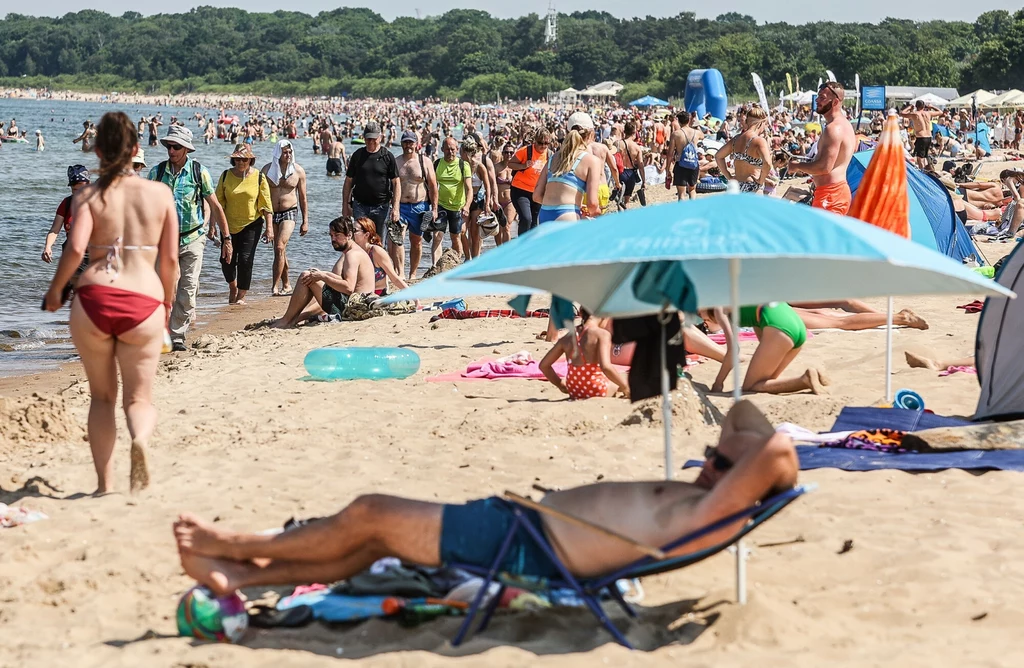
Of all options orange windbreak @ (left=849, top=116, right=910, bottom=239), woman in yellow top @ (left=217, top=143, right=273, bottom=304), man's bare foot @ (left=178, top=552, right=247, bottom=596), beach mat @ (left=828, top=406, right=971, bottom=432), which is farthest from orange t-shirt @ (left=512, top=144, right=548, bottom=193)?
man's bare foot @ (left=178, top=552, right=247, bottom=596)

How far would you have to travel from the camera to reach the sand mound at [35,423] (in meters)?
6.03

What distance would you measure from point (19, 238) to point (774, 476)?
16.8m

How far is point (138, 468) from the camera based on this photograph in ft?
15.5

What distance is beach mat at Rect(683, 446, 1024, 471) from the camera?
5.18 metres

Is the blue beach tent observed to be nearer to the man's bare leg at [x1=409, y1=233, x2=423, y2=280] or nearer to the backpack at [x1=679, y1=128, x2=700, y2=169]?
the man's bare leg at [x1=409, y1=233, x2=423, y2=280]

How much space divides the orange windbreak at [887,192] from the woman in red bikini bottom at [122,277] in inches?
148


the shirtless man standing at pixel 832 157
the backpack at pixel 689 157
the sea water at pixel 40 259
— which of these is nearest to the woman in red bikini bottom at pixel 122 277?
the sea water at pixel 40 259

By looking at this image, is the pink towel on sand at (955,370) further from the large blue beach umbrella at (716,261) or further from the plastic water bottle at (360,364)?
the large blue beach umbrella at (716,261)

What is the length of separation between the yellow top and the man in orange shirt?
242cm

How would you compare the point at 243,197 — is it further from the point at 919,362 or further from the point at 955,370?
the point at 955,370

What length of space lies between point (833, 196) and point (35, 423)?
5.60 m

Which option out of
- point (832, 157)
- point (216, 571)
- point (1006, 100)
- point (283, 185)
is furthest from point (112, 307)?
point (1006, 100)

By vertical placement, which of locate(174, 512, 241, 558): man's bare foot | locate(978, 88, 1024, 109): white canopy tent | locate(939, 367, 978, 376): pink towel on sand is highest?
locate(978, 88, 1024, 109): white canopy tent

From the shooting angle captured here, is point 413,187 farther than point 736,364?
Yes
